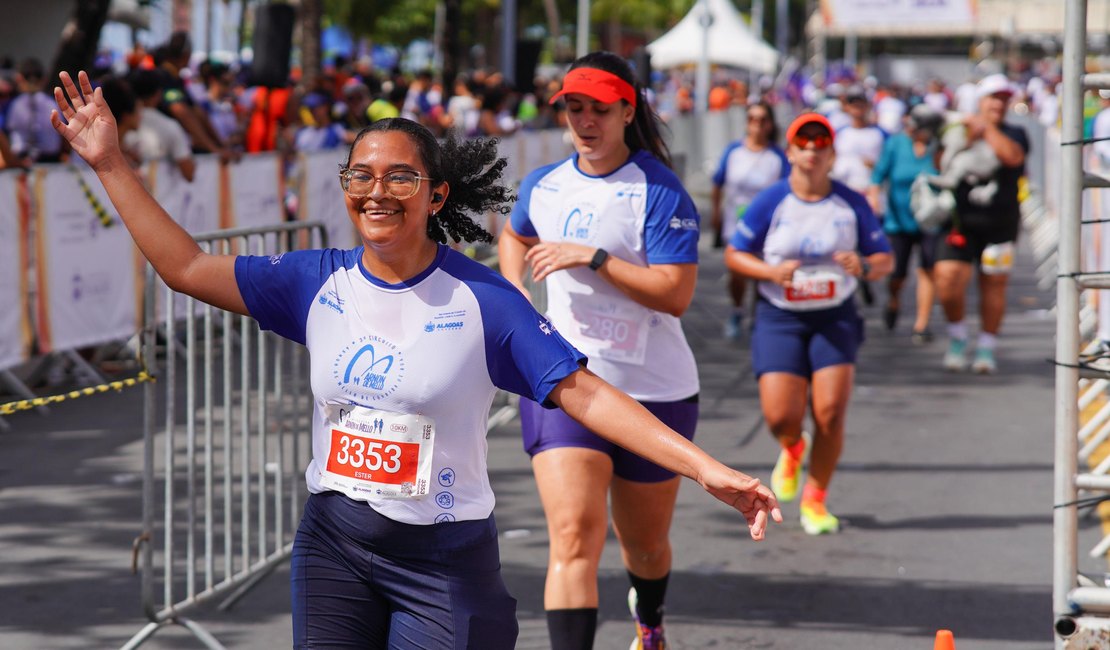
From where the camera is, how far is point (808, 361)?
739 cm

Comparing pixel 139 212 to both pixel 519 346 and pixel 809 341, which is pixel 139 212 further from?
pixel 809 341

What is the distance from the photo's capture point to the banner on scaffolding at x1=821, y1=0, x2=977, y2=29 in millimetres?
36000

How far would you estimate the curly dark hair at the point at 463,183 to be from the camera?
3.63 metres

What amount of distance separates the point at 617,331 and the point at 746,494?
202cm

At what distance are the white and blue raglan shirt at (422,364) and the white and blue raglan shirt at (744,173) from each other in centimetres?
910

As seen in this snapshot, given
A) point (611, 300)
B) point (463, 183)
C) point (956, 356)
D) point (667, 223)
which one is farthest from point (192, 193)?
point (463, 183)

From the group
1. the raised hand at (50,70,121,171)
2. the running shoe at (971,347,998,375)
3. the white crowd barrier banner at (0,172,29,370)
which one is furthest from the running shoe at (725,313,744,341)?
the raised hand at (50,70,121,171)

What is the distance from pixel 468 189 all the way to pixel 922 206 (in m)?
8.70

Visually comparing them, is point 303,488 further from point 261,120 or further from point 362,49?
point 362,49

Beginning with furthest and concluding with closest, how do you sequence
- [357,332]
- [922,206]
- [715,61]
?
[715,61]
[922,206]
[357,332]

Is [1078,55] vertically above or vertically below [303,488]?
above

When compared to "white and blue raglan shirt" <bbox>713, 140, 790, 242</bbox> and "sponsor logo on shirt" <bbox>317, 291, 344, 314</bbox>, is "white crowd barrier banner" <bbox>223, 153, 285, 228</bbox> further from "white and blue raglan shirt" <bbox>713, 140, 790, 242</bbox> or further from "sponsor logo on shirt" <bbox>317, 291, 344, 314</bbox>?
"sponsor logo on shirt" <bbox>317, 291, 344, 314</bbox>

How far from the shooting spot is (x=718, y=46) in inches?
1720

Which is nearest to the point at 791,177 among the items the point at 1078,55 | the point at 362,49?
the point at 1078,55
